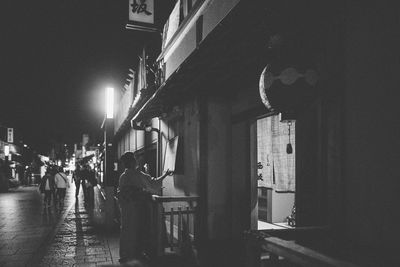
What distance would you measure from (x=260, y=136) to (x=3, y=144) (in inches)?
1728

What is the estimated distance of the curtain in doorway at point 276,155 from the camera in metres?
11.6

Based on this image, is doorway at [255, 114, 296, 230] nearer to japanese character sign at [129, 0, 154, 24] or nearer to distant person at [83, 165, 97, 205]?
japanese character sign at [129, 0, 154, 24]

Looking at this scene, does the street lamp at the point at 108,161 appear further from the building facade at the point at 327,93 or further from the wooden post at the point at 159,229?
the building facade at the point at 327,93

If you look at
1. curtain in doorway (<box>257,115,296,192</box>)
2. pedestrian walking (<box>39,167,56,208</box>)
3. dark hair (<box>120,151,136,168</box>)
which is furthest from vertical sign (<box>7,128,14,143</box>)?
dark hair (<box>120,151,136,168</box>)

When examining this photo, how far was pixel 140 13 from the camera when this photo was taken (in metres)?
13.7

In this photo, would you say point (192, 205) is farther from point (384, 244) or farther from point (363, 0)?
point (363, 0)

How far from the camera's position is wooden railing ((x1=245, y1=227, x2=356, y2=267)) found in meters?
3.03

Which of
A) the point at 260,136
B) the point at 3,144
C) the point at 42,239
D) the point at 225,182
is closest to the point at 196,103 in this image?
the point at 225,182

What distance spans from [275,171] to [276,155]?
0.59 meters

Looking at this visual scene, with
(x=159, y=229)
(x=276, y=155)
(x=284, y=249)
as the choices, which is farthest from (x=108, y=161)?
(x=284, y=249)

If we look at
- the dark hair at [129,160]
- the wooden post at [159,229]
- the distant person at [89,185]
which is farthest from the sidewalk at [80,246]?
the distant person at [89,185]

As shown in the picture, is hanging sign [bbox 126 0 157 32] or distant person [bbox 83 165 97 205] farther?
distant person [bbox 83 165 97 205]

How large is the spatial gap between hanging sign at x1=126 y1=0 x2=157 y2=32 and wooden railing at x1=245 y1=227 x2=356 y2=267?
1132 cm

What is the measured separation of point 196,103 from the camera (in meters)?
10.1
